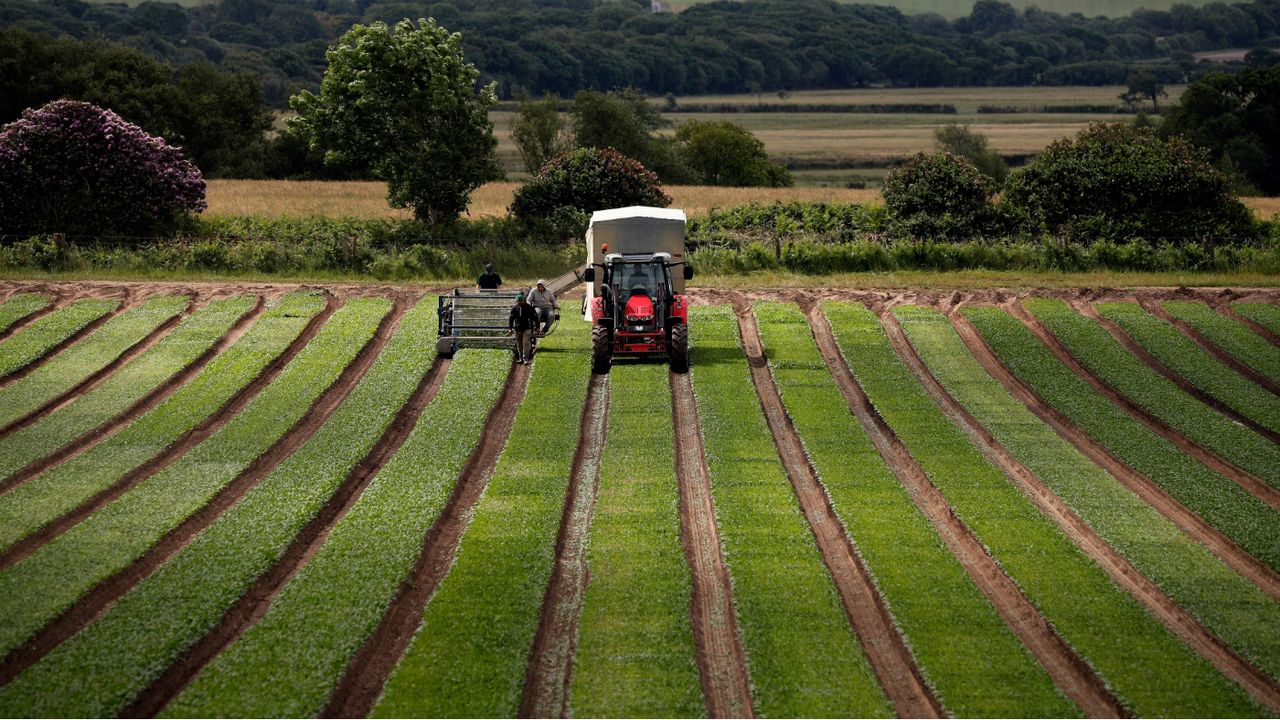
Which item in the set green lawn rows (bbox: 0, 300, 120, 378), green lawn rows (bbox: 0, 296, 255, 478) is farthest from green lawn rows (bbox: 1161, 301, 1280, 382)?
green lawn rows (bbox: 0, 300, 120, 378)

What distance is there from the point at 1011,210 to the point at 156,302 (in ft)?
99.5

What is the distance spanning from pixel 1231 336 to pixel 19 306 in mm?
34065

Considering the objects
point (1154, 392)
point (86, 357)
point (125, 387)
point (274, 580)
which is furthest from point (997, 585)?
point (86, 357)

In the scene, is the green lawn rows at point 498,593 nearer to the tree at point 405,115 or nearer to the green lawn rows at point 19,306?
the green lawn rows at point 19,306

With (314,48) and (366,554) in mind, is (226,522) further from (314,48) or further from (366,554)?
(314,48)

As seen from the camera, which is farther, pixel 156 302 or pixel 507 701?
pixel 156 302

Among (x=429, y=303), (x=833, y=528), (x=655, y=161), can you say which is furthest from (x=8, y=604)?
(x=655, y=161)

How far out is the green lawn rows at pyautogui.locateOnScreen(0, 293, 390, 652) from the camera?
17.3 meters

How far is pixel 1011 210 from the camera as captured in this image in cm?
4741

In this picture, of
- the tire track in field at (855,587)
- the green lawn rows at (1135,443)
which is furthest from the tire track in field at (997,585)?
the green lawn rows at (1135,443)

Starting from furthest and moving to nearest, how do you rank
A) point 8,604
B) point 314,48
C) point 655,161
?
1. point 314,48
2. point 655,161
3. point 8,604

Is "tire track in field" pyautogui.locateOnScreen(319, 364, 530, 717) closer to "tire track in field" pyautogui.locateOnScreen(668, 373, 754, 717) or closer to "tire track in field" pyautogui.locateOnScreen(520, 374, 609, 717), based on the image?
"tire track in field" pyautogui.locateOnScreen(520, 374, 609, 717)

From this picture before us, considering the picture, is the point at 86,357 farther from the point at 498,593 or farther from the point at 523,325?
the point at 498,593

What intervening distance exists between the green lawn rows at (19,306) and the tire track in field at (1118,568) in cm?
2499
